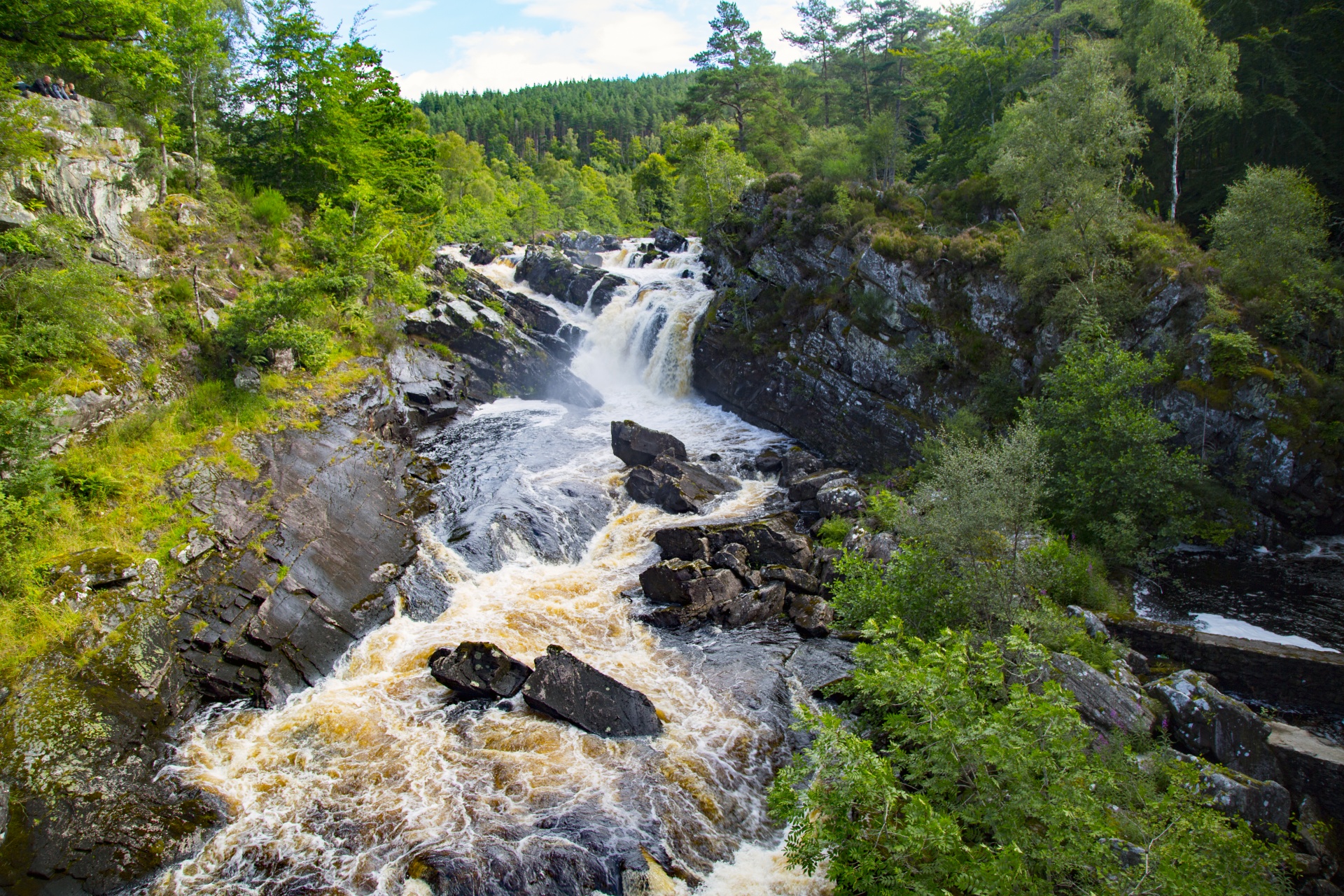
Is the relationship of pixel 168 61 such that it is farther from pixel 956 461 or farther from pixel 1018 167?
pixel 1018 167

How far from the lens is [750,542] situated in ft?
62.7

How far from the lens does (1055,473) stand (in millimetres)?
17938

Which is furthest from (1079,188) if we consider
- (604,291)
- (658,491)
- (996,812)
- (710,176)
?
(604,291)

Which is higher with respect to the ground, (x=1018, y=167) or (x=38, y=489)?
(x=1018, y=167)

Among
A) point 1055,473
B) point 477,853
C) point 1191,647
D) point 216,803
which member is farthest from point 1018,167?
point 216,803

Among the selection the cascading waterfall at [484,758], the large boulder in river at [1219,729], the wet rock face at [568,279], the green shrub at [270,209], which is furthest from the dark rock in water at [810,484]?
the green shrub at [270,209]

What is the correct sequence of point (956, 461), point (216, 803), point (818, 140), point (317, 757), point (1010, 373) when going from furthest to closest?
point (818, 140) → point (1010, 373) → point (956, 461) → point (317, 757) → point (216, 803)

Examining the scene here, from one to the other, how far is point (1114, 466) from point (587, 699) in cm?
1504

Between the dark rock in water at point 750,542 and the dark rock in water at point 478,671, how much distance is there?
261 inches

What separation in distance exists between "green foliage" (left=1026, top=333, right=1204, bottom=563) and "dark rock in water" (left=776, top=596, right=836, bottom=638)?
21.8ft

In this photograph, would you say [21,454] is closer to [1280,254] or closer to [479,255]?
[1280,254]

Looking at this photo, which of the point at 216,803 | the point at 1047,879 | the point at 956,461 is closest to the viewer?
the point at 1047,879

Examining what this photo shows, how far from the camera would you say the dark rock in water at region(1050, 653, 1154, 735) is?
10281mm

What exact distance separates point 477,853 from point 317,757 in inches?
161
